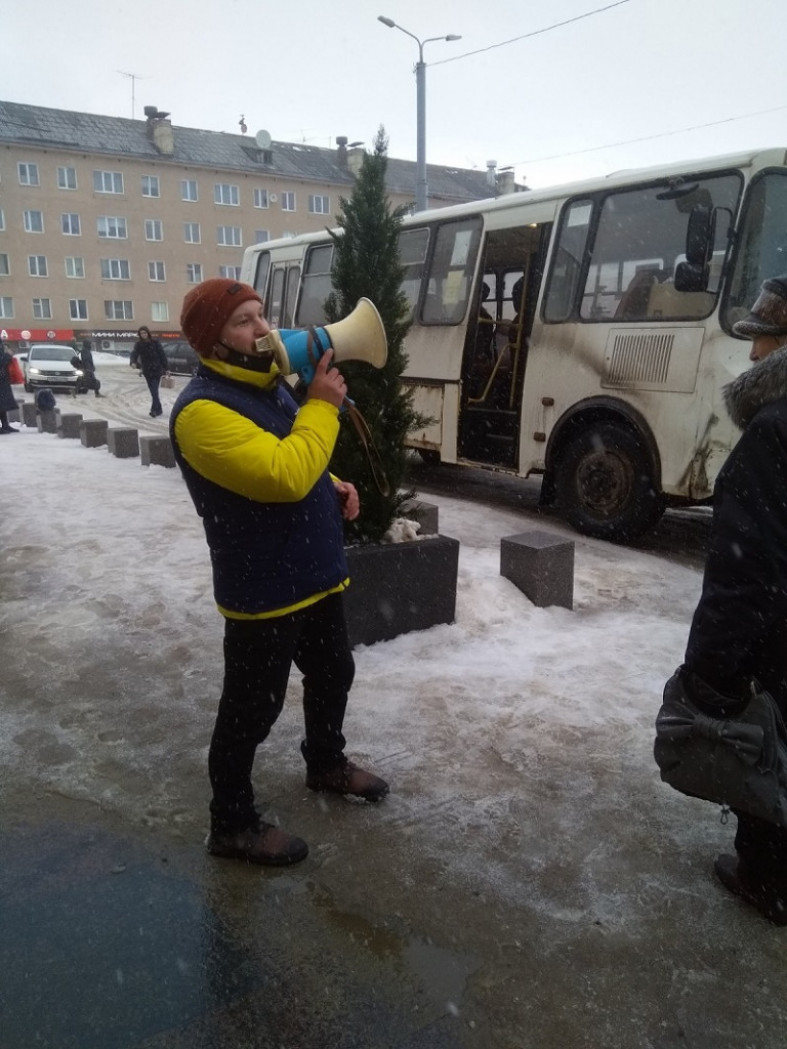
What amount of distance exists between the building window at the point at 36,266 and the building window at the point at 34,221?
1.54 m

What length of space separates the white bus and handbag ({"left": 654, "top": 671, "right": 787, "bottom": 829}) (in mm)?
3102

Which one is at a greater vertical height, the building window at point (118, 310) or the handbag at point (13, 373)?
the building window at point (118, 310)

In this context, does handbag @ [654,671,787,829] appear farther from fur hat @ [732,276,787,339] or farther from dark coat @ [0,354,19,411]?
dark coat @ [0,354,19,411]

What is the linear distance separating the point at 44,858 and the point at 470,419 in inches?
264

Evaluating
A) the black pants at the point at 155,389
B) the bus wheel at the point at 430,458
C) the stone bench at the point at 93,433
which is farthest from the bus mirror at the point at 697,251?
the black pants at the point at 155,389

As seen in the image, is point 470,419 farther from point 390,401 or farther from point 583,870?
point 583,870

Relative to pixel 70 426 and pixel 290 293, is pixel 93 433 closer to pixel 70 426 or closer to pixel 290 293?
pixel 70 426

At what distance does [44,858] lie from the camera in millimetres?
2674

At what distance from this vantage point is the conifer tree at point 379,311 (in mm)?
4418

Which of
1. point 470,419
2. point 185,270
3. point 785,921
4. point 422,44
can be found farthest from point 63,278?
point 785,921

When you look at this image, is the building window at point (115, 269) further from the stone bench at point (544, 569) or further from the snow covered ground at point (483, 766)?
the stone bench at point (544, 569)

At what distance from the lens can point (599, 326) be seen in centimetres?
715

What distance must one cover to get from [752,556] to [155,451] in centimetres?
931

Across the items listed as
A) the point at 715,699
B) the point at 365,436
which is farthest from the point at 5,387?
the point at 715,699
